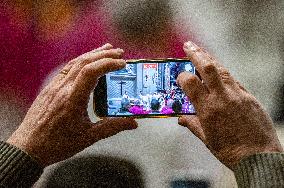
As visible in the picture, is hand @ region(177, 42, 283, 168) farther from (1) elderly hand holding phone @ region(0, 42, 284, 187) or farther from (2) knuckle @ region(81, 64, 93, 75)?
(2) knuckle @ region(81, 64, 93, 75)

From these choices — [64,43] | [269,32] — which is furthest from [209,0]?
[64,43]

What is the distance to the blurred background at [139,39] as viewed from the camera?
2.34 ft

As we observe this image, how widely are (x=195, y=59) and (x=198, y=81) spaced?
37mm

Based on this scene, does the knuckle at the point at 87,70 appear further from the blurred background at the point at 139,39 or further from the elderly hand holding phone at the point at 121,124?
the blurred background at the point at 139,39

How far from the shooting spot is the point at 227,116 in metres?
0.59

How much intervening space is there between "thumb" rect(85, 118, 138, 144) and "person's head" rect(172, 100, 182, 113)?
6 cm

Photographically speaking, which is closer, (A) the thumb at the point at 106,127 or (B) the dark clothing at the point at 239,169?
(B) the dark clothing at the point at 239,169

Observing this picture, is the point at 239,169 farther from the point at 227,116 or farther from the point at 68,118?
the point at 68,118

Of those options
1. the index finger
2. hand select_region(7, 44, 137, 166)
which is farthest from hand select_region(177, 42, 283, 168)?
hand select_region(7, 44, 137, 166)

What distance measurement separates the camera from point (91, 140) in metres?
0.67

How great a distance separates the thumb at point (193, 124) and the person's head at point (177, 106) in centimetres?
1

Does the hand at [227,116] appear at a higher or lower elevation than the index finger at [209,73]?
lower

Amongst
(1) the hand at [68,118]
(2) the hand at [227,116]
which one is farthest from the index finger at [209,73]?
(1) the hand at [68,118]

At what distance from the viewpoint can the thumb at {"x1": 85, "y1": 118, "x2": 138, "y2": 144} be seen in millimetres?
672
